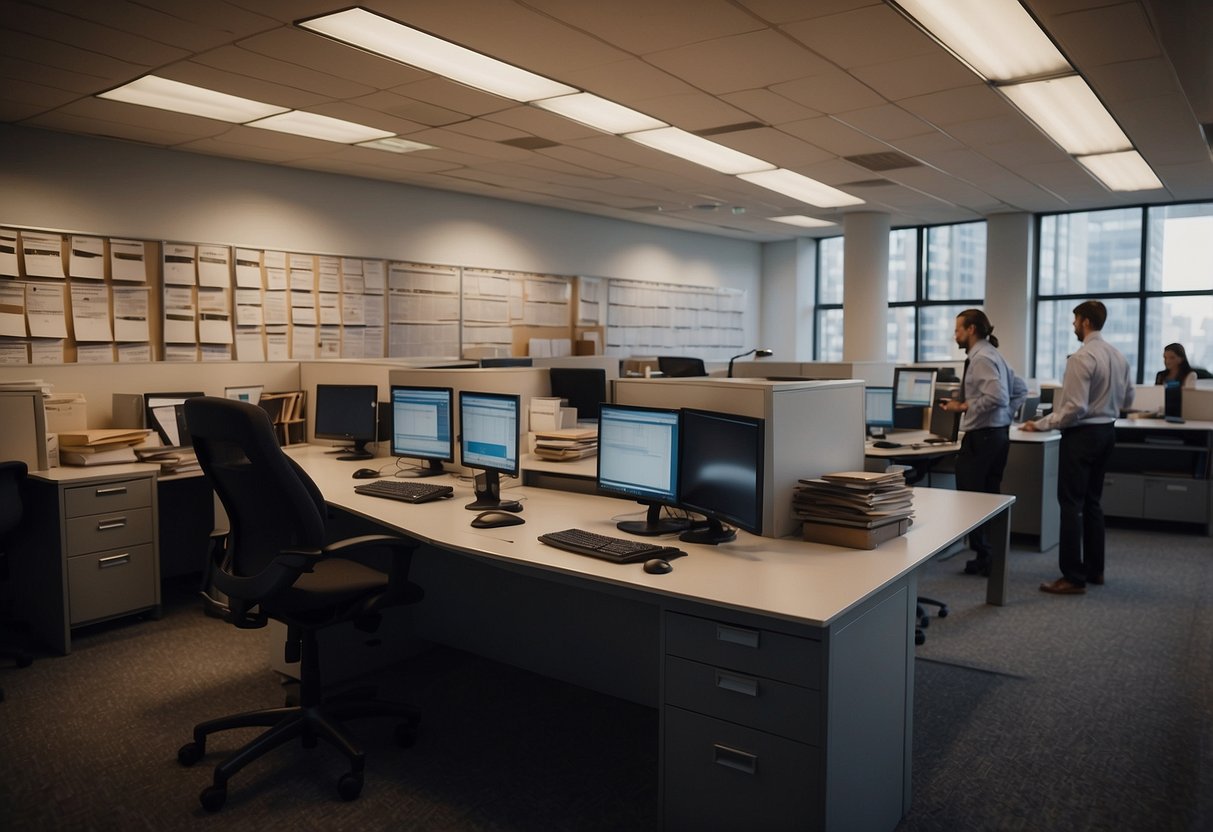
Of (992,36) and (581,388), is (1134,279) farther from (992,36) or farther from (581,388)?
(581,388)

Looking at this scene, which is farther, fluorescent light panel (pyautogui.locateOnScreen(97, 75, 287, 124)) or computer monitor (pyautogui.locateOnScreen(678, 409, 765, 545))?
fluorescent light panel (pyautogui.locateOnScreen(97, 75, 287, 124))

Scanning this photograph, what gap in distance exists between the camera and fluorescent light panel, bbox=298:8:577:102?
10.7 feet

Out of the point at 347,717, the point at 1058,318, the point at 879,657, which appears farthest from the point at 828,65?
the point at 1058,318

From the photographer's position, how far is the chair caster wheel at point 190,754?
2664 millimetres

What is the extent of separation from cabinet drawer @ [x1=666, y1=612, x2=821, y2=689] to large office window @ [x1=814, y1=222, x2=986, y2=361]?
787 centimetres

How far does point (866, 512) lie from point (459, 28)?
2.35m

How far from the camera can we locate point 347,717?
2.78 m

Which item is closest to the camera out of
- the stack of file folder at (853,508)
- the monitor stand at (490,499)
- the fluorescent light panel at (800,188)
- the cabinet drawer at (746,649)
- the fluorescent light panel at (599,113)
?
the cabinet drawer at (746,649)

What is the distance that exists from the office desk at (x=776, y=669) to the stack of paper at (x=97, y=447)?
90.3 inches

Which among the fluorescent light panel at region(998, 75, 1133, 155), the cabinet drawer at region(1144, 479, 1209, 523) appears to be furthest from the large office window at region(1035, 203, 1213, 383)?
the fluorescent light panel at region(998, 75, 1133, 155)

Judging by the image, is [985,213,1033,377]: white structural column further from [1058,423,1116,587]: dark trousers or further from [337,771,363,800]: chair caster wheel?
[337,771,363,800]: chair caster wheel

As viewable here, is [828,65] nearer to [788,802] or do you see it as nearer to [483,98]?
[483,98]

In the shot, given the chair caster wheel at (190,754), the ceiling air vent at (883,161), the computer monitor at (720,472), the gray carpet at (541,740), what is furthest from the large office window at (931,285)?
the chair caster wheel at (190,754)

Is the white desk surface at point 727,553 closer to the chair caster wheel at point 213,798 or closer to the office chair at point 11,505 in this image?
the chair caster wheel at point 213,798
